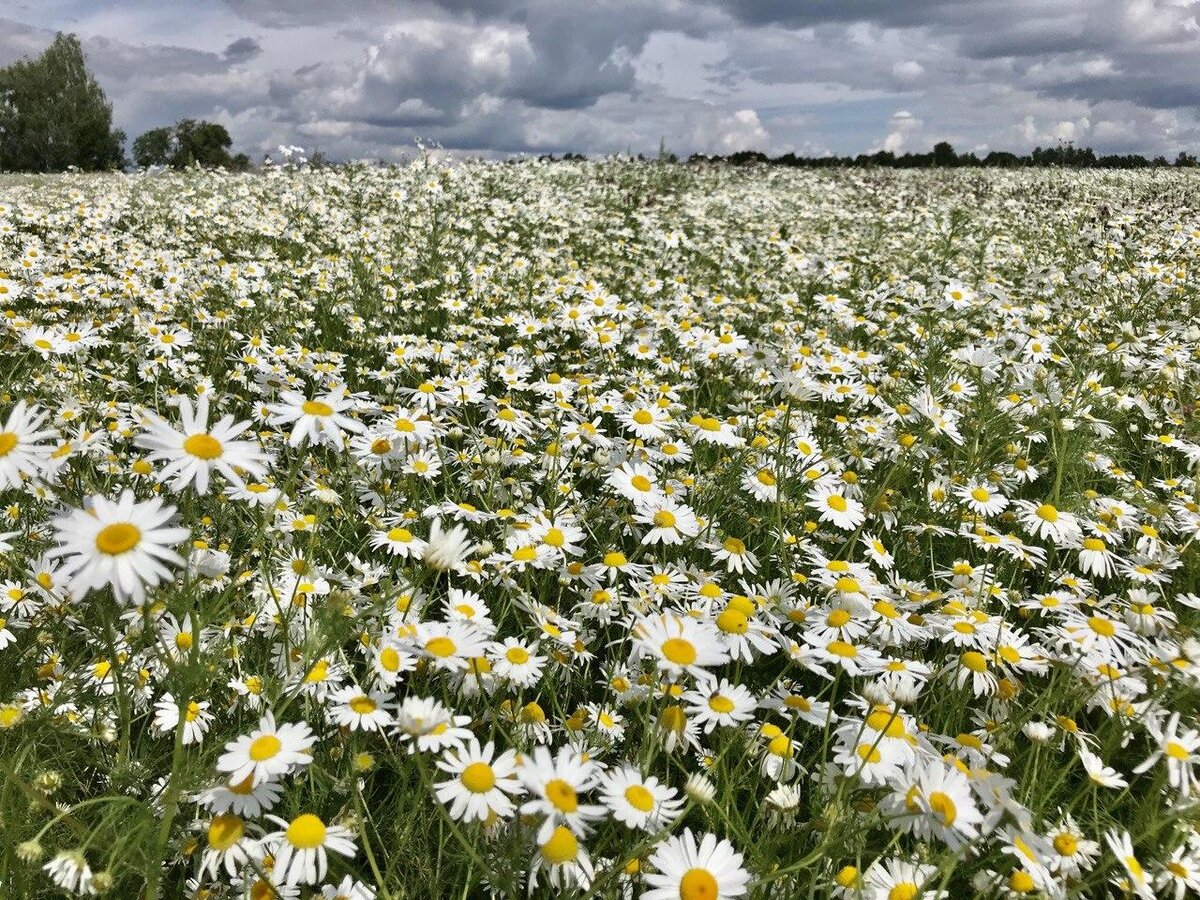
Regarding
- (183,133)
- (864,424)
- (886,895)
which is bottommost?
(886,895)

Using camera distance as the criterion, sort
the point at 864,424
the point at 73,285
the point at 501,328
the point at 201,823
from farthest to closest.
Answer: the point at 501,328 < the point at 73,285 < the point at 864,424 < the point at 201,823

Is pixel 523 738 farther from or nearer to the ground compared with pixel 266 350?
nearer to the ground

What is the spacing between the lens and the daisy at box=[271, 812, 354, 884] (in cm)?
126

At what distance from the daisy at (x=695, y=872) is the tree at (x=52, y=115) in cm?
5826

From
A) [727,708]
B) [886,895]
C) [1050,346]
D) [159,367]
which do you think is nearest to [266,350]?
[159,367]

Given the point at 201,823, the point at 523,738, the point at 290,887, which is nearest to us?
the point at 290,887

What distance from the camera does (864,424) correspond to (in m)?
3.38

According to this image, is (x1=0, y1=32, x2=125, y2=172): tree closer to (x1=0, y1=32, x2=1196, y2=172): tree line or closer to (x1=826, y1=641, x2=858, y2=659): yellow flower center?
(x1=0, y1=32, x2=1196, y2=172): tree line

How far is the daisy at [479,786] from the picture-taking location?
1.27 m

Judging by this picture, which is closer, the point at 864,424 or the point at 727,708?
the point at 727,708

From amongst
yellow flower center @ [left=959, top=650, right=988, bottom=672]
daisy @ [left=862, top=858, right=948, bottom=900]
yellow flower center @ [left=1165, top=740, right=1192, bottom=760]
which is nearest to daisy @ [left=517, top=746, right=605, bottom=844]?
daisy @ [left=862, top=858, right=948, bottom=900]

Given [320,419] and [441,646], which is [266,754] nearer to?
[441,646]

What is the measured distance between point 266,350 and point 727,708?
3277 millimetres

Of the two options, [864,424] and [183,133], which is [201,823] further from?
[183,133]
